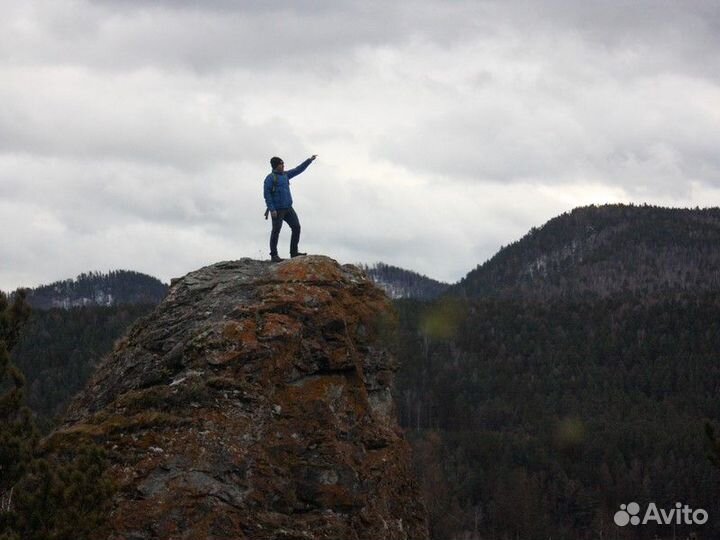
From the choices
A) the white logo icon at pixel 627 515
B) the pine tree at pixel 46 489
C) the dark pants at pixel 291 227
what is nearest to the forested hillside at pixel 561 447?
the white logo icon at pixel 627 515

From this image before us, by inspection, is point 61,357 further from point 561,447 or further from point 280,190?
point 280,190

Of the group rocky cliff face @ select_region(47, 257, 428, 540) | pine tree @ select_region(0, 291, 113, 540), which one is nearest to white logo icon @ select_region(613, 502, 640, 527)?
rocky cliff face @ select_region(47, 257, 428, 540)

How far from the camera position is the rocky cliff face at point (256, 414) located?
18.4 m

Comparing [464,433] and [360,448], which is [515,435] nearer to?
[464,433]

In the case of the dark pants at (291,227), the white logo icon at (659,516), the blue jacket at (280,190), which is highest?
the blue jacket at (280,190)

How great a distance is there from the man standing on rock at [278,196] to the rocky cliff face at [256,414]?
129 centimetres

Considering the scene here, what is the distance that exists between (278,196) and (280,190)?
0.15 metres

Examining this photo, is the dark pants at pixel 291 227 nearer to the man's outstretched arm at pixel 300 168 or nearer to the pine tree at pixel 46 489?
the man's outstretched arm at pixel 300 168

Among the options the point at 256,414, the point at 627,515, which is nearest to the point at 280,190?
the point at 256,414

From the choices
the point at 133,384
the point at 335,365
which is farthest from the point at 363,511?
the point at 133,384

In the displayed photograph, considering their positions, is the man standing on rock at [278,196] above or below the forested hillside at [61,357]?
below

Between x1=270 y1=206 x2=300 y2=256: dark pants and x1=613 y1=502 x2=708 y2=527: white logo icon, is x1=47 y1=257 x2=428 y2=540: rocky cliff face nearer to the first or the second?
x1=270 y1=206 x2=300 y2=256: dark pants

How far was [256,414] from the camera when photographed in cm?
1975

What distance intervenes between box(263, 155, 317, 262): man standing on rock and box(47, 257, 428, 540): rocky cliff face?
1285 millimetres
